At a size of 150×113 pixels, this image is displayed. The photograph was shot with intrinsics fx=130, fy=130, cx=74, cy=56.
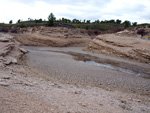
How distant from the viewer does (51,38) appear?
30406 millimetres

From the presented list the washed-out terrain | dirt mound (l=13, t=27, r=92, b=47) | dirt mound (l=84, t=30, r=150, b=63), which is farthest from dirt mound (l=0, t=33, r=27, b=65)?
dirt mound (l=13, t=27, r=92, b=47)

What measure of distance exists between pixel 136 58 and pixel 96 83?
30.2ft

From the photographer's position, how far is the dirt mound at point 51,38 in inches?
1158

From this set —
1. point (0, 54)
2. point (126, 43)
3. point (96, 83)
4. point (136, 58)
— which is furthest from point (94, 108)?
point (126, 43)

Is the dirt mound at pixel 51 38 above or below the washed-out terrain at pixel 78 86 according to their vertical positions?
above

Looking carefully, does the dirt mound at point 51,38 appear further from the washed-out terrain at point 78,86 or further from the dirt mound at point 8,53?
the dirt mound at point 8,53

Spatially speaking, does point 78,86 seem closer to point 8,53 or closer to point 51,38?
point 8,53

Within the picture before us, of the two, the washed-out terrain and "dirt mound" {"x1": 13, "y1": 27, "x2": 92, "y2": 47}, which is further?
→ "dirt mound" {"x1": 13, "y1": 27, "x2": 92, "y2": 47}

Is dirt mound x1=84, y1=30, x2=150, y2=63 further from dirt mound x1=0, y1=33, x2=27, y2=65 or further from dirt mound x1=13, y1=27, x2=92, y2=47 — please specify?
dirt mound x1=0, y1=33, x2=27, y2=65

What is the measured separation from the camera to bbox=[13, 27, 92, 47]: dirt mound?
2941 cm

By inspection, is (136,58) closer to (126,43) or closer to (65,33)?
(126,43)

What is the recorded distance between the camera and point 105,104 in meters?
4.70

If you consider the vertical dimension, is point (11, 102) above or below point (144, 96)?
above

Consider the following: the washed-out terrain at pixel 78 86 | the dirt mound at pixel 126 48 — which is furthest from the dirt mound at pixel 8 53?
the dirt mound at pixel 126 48
